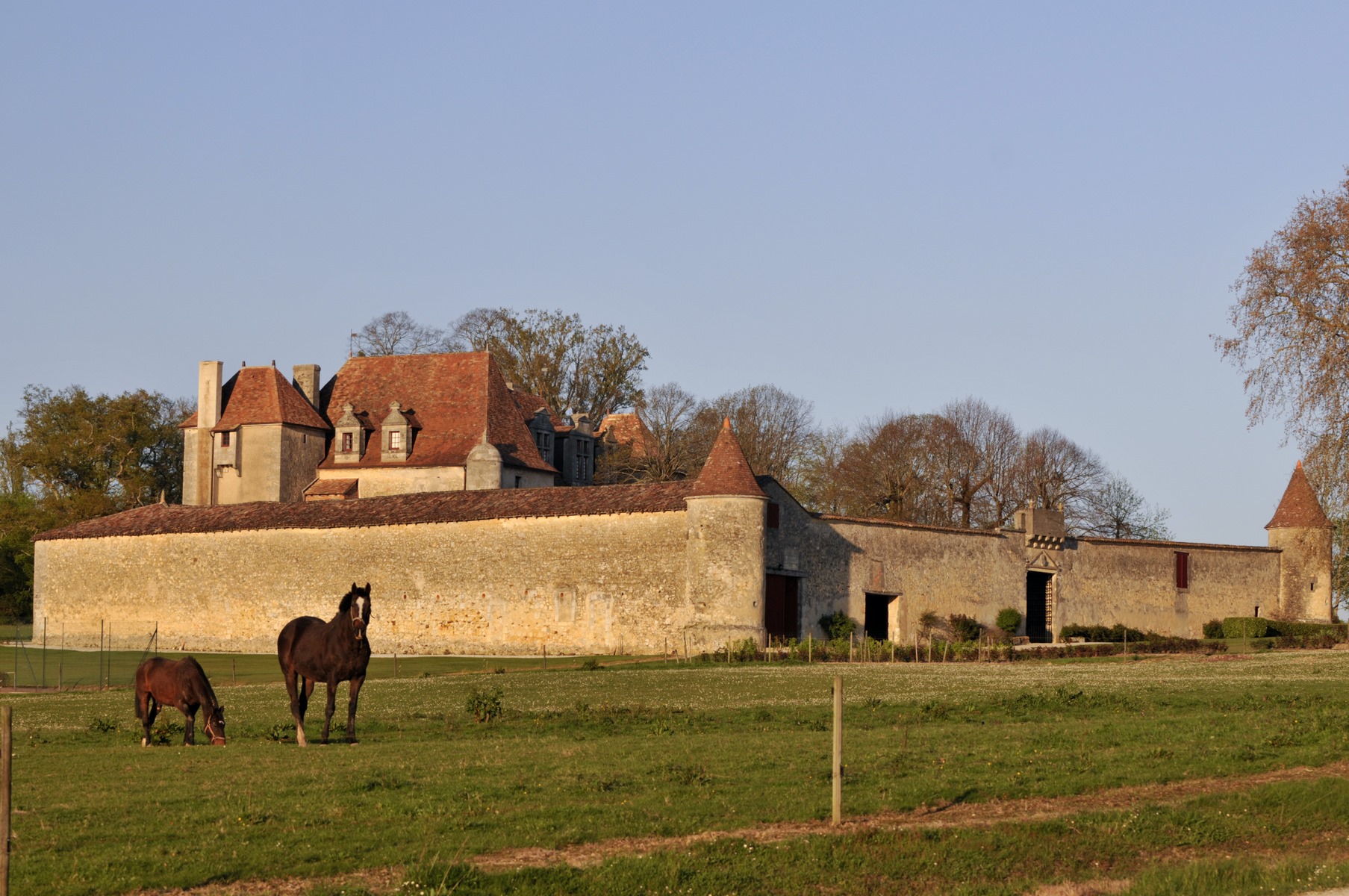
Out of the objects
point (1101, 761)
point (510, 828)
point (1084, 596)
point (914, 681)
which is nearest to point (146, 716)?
point (510, 828)

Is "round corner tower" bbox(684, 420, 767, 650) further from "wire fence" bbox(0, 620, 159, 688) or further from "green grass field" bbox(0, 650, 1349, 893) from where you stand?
"green grass field" bbox(0, 650, 1349, 893)

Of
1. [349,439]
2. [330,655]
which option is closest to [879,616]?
[349,439]

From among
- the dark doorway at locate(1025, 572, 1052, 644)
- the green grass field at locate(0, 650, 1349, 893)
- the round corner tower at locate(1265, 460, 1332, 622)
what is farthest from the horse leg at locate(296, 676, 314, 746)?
the round corner tower at locate(1265, 460, 1332, 622)

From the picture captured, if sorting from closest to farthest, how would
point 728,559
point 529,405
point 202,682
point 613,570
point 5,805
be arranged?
point 5,805, point 202,682, point 728,559, point 613,570, point 529,405

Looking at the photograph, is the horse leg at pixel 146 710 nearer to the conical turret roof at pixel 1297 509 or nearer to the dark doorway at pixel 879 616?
the dark doorway at pixel 879 616

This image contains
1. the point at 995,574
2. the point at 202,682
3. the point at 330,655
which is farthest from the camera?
the point at 995,574

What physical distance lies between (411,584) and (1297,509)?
38.5 metres

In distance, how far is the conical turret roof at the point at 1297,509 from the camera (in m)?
63.4

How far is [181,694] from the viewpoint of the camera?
63.2ft

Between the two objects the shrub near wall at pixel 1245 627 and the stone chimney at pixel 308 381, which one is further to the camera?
the stone chimney at pixel 308 381

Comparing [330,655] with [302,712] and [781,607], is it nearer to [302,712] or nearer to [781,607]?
[302,712]

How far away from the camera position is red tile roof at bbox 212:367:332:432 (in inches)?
2527

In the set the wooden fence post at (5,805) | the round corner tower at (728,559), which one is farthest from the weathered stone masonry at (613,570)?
the wooden fence post at (5,805)

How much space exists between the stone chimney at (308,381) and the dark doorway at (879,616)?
28721 millimetres
